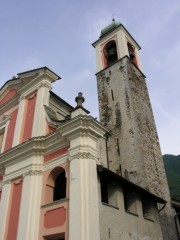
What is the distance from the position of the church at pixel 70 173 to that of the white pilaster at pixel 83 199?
0.08 feet

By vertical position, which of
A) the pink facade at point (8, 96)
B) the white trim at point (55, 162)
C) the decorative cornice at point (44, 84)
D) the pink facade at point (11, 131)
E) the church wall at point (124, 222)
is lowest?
the church wall at point (124, 222)

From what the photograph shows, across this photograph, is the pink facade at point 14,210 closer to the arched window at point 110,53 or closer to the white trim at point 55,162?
the white trim at point 55,162

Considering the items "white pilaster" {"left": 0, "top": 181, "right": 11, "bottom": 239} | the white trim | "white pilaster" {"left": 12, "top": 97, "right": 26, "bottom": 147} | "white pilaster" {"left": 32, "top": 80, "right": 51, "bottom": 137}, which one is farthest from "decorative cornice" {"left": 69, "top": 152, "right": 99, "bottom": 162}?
"white pilaster" {"left": 12, "top": 97, "right": 26, "bottom": 147}

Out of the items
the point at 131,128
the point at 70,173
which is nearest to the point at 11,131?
the point at 70,173

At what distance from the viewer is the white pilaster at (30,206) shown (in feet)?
27.1

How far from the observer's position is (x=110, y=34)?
855 inches

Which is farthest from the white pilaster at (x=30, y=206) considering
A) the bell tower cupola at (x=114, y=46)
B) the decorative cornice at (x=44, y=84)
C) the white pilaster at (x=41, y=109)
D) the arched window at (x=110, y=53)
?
the arched window at (x=110, y=53)

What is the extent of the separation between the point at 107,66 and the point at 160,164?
324 inches

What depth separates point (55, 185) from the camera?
984cm

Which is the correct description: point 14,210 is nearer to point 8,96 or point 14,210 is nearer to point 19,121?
point 19,121

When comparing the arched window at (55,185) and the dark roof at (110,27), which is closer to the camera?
the arched window at (55,185)

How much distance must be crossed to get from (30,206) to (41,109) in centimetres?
399

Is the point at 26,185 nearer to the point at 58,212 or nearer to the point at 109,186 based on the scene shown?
the point at 58,212

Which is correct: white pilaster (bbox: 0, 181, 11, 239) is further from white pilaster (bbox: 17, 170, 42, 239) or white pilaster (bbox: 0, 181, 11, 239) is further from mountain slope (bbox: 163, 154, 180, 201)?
mountain slope (bbox: 163, 154, 180, 201)
